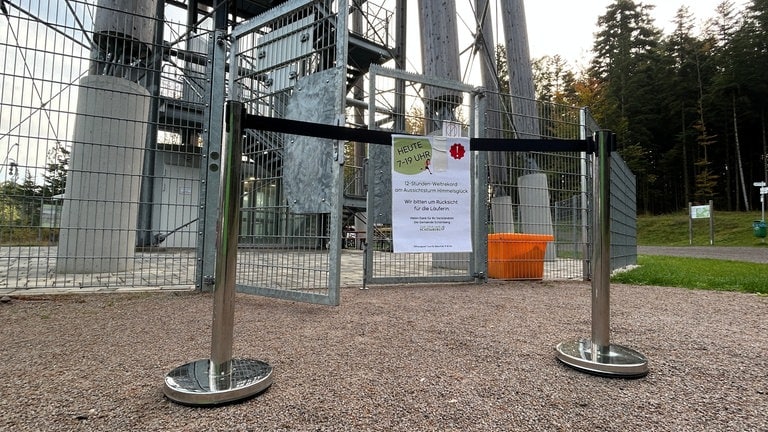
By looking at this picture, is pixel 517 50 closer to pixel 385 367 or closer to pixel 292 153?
pixel 292 153

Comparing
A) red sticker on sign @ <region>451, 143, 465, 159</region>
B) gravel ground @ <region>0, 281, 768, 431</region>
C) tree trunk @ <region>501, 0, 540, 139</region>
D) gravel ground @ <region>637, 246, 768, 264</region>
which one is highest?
tree trunk @ <region>501, 0, 540, 139</region>

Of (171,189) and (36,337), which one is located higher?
(171,189)

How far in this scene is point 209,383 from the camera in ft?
5.29

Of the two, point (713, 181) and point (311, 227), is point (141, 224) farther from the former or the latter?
point (713, 181)

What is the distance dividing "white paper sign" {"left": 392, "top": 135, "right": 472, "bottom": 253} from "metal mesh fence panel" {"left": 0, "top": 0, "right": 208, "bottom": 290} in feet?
7.73

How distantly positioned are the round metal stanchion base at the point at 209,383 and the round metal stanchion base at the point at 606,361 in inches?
58.4

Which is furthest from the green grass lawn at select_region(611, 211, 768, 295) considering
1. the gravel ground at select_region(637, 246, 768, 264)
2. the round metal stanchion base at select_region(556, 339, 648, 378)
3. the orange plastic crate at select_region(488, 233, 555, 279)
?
the round metal stanchion base at select_region(556, 339, 648, 378)

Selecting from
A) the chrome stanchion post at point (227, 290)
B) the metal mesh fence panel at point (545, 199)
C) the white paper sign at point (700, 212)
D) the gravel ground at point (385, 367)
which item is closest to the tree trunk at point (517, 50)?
the metal mesh fence panel at point (545, 199)

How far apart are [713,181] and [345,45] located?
40280 mm

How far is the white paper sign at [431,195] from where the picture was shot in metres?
3.38

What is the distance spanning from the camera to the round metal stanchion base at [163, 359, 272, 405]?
1507mm

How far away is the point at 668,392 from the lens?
5.46ft

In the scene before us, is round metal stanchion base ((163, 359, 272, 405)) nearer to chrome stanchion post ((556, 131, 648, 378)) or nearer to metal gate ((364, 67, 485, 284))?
chrome stanchion post ((556, 131, 648, 378))

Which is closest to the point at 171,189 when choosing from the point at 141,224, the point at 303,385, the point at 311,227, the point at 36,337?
the point at 141,224
